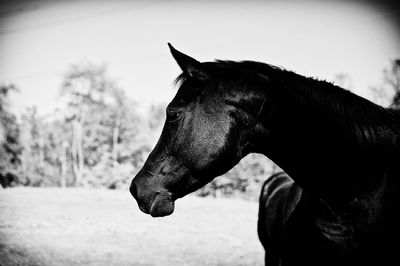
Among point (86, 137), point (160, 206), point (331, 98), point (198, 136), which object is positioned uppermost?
point (331, 98)

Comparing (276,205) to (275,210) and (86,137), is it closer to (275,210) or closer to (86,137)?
(275,210)

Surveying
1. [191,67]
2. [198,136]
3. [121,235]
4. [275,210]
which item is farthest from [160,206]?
[121,235]

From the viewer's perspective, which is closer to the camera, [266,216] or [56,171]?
[266,216]

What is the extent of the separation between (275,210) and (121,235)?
6.85m

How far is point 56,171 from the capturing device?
34750 mm

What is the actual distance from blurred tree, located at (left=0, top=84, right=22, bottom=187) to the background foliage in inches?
3.4

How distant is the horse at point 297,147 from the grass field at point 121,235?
5.85m

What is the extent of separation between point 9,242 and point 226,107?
7.84 metres

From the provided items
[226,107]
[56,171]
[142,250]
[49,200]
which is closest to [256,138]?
[226,107]

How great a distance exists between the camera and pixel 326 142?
182 cm

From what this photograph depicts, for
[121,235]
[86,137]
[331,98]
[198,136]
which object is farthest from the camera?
[86,137]

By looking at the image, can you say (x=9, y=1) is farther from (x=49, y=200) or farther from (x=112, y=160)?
(x=112, y=160)

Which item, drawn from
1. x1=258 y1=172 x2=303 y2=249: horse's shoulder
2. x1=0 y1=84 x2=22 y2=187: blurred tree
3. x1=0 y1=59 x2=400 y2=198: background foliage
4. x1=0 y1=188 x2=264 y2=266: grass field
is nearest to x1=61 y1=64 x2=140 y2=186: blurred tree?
x1=0 y1=59 x2=400 y2=198: background foliage

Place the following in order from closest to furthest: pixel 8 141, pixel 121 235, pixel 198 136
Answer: pixel 198 136, pixel 121 235, pixel 8 141
